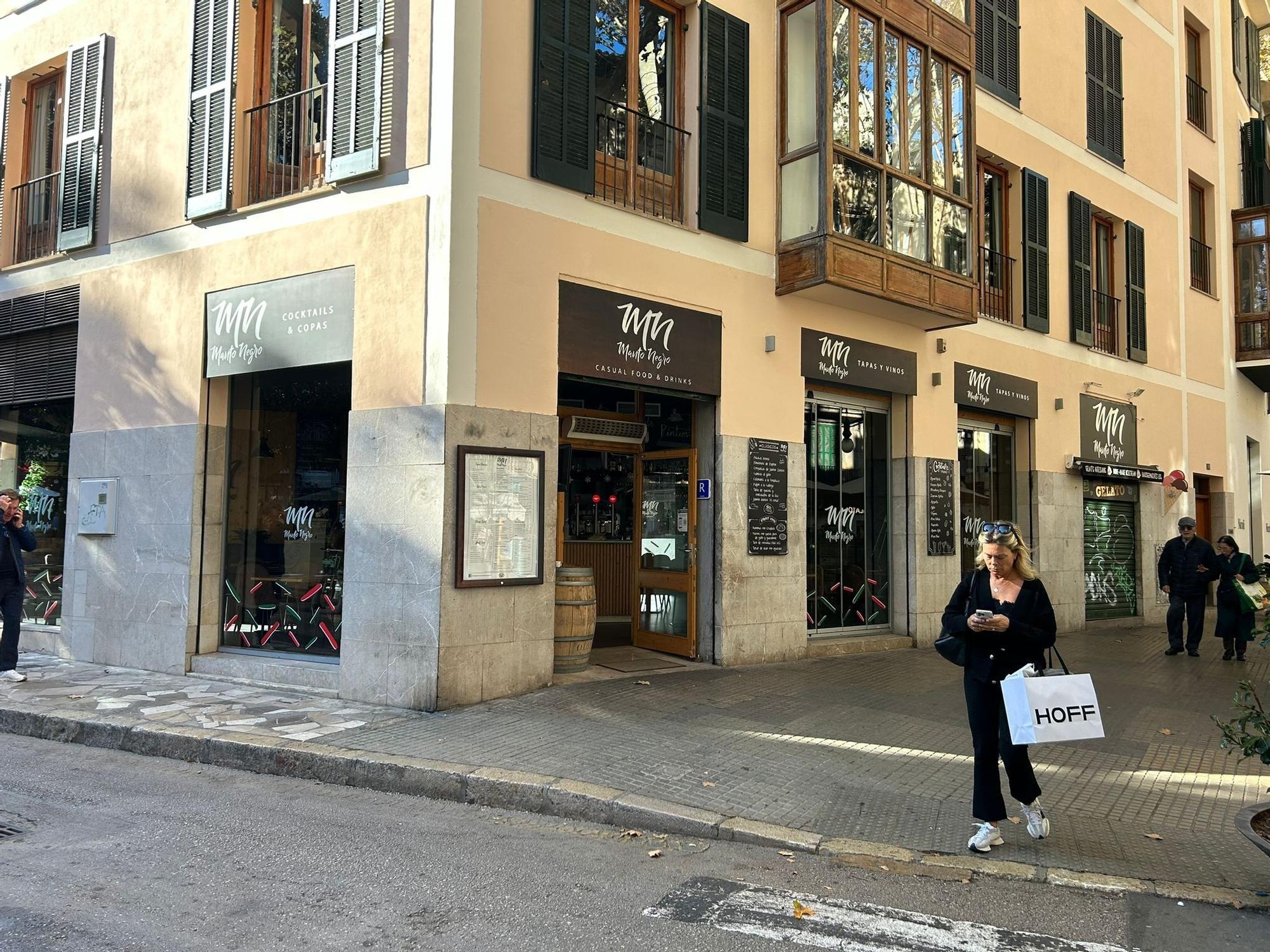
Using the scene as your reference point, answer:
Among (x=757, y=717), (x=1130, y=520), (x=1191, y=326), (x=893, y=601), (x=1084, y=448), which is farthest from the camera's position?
(x=1191, y=326)

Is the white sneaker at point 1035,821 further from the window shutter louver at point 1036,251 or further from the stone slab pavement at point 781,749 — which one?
the window shutter louver at point 1036,251

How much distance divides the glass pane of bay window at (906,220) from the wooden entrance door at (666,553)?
357cm

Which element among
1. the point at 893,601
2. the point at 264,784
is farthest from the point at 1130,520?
the point at 264,784

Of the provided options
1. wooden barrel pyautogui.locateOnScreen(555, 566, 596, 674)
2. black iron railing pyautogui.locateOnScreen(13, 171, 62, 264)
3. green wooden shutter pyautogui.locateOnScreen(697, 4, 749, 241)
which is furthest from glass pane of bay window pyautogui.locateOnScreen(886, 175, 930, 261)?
black iron railing pyautogui.locateOnScreen(13, 171, 62, 264)

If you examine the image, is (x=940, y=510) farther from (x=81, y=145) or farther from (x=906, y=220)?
(x=81, y=145)

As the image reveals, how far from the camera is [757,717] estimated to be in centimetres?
777

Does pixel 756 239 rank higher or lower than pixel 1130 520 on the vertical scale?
higher

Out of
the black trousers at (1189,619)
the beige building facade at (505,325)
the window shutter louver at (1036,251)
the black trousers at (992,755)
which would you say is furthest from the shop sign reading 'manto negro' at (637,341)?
the black trousers at (1189,619)

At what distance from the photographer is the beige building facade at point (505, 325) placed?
816cm

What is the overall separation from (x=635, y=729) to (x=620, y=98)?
6185 mm

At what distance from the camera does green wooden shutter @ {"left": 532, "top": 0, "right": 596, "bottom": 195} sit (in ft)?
28.2

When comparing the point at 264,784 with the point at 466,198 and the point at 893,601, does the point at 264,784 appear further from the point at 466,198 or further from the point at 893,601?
the point at 893,601

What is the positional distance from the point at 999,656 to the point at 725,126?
706cm

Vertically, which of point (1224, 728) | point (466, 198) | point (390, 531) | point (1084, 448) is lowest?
point (1224, 728)
